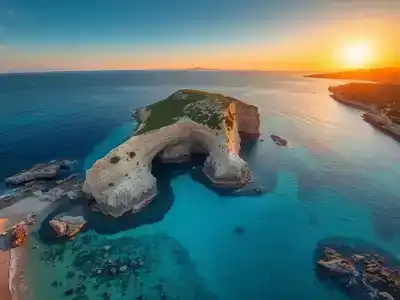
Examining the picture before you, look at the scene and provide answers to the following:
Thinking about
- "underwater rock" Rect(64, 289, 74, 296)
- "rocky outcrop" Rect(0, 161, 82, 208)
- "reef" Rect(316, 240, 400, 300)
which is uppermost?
"rocky outcrop" Rect(0, 161, 82, 208)

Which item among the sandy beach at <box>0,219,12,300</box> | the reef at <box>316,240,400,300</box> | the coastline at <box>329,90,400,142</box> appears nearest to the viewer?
the sandy beach at <box>0,219,12,300</box>

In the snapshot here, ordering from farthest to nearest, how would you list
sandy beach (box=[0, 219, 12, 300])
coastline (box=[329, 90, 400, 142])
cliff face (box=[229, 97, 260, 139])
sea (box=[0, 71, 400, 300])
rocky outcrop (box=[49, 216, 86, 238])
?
1. coastline (box=[329, 90, 400, 142])
2. cliff face (box=[229, 97, 260, 139])
3. rocky outcrop (box=[49, 216, 86, 238])
4. sea (box=[0, 71, 400, 300])
5. sandy beach (box=[0, 219, 12, 300])

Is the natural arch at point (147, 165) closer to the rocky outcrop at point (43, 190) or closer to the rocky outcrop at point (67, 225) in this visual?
the rocky outcrop at point (67, 225)

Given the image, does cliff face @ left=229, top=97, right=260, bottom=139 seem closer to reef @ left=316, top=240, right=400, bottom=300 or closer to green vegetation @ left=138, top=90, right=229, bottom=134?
green vegetation @ left=138, top=90, right=229, bottom=134

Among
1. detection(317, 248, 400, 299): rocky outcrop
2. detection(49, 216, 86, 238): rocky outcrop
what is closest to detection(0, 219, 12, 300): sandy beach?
detection(49, 216, 86, 238): rocky outcrop

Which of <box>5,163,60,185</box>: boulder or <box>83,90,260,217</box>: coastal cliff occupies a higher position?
<box>83,90,260,217</box>: coastal cliff

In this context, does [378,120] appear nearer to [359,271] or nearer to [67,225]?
[359,271]

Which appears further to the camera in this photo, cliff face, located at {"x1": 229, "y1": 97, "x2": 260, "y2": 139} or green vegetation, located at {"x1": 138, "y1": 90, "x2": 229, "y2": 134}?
cliff face, located at {"x1": 229, "y1": 97, "x2": 260, "y2": 139}
